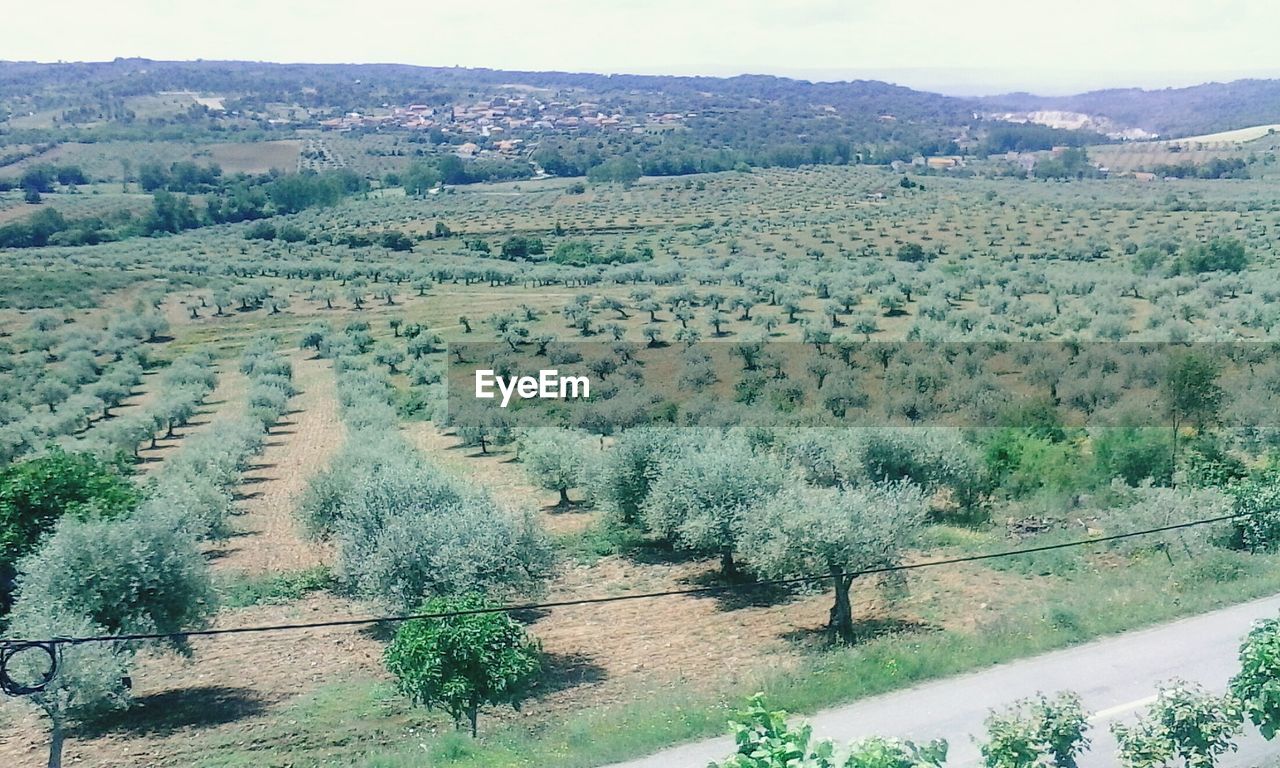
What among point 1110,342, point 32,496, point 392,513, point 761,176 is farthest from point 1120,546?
point 761,176

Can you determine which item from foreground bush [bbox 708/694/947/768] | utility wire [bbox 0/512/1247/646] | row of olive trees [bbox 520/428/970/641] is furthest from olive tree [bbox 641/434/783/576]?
foreground bush [bbox 708/694/947/768]

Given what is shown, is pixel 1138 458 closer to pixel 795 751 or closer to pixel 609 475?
pixel 609 475

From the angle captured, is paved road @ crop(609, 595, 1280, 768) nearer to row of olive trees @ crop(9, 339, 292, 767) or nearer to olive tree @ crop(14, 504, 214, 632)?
row of olive trees @ crop(9, 339, 292, 767)

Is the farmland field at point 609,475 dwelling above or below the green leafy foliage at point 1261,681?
below

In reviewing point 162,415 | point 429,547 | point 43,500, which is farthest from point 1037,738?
point 162,415

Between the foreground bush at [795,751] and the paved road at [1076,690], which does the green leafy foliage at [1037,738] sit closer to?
the foreground bush at [795,751]

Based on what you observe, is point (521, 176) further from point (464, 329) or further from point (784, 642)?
point (784, 642)

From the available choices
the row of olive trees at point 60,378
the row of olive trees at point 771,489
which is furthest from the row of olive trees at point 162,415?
the row of olive trees at point 771,489
